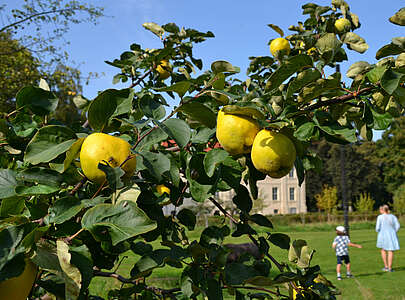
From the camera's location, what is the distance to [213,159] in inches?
42.6

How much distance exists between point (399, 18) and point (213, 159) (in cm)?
76

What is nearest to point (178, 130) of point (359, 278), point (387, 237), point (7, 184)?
point (7, 184)

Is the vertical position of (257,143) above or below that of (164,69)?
below

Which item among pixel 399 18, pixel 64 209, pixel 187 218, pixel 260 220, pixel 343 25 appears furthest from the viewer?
pixel 343 25

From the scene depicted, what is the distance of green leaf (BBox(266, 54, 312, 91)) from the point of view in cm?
100

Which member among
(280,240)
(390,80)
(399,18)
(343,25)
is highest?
(343,25)

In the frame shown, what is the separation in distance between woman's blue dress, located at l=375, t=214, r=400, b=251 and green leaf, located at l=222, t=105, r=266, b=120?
31.7 ft

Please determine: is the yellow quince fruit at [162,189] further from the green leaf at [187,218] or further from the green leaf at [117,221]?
the green leaf at [117,221]

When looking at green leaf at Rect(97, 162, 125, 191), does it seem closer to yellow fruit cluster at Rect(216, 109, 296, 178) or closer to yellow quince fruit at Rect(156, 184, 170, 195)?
yellow fruit cluster at Rect(216, 109, 296, 178)

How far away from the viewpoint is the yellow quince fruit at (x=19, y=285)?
781mm

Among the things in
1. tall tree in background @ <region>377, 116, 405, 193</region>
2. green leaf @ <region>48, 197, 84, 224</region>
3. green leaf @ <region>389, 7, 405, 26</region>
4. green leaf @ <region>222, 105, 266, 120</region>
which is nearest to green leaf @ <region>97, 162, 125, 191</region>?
green leaf @ <region>48, 197, 84, 224</region>

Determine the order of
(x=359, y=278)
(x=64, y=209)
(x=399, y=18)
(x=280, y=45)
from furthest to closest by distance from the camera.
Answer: (x=359, y=278)
(x=280, y=45)
(x=399, y=18)
(x=64, y=209)

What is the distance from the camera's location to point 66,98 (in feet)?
69.8

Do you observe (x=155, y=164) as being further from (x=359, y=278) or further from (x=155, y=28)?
(x=359, y=278)
